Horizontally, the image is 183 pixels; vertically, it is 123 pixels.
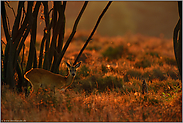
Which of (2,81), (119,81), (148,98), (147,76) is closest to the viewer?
(148,98)

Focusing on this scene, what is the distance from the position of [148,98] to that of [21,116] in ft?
10.5

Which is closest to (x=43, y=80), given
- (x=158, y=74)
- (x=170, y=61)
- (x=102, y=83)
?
(x=102, y=83)

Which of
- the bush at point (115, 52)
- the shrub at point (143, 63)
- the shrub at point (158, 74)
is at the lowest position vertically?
the shrub at point (158, 74)

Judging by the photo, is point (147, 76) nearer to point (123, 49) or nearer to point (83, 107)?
point (83, 107)

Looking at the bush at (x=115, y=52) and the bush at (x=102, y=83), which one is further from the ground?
the bush at (x=115, y=52)

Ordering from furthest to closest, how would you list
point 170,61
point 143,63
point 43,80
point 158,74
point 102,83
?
1. point 170,61
2. point 143,63
3. point 158,74
4. point 102,83
5. point 43,80

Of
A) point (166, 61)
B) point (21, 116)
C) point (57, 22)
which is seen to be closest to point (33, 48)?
point (57, 22)

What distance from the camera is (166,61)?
56.1ft

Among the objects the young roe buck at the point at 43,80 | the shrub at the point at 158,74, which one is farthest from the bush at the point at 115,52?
the young roe buck at the point at 43,80

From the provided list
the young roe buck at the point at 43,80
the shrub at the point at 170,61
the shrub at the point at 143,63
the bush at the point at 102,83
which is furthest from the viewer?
the shrub at the point at 170,61

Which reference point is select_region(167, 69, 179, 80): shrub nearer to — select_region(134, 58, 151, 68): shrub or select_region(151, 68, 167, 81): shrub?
select_region(151, 68, 167, 81): shrub

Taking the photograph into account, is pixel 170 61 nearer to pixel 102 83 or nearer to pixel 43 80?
pixel 102 83

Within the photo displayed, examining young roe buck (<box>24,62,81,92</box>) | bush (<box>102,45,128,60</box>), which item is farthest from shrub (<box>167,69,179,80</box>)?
young roe buck (<box>24,62,81,92</box>)

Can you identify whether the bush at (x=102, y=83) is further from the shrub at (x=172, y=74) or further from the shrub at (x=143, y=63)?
the shrub at (x=143, y=63)
